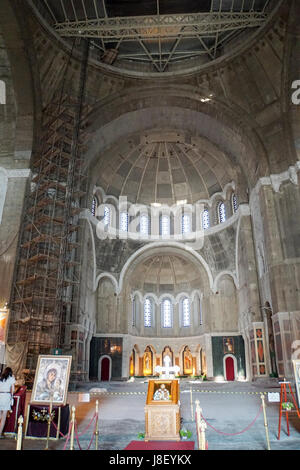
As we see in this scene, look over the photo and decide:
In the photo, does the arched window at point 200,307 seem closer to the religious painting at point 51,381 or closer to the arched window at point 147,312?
the arched window at point 147,312

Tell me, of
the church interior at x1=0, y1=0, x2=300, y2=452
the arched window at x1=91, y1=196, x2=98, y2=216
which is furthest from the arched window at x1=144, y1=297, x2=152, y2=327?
the arched window at x1=91, y1=196, x2=98, y2=216

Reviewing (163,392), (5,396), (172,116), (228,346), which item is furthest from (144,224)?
(5,396)

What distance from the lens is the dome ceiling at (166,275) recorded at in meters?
34.7

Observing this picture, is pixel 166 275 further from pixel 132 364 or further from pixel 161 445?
pixel 161 445

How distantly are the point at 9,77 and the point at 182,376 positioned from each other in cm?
2722

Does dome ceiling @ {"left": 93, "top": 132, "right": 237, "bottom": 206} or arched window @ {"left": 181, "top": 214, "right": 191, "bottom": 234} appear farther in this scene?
arched window @ {"left": 181, "top": 214, "right": 191, "bottom": 234}

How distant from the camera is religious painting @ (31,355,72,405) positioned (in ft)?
26.0

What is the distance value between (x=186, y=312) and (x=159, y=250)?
273 inches

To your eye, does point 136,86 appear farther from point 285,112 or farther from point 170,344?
point 170,344

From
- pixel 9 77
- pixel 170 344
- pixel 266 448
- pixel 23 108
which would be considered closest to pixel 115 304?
pixel 170 344

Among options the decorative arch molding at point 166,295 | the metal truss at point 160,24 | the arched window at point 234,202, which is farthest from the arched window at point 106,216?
the metal truss at point 160,24

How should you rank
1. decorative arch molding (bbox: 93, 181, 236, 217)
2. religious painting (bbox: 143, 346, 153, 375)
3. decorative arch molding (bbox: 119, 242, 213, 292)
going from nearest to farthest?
decorative arch molding (bbox: 93, 181, 236, 217) < decorative arch molding (bbox: 119, 242, 213, 292) < religious painting (bbox: 143, 346, 153, 375)

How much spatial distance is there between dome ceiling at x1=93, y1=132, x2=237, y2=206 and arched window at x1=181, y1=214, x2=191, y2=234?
1611 millimetres

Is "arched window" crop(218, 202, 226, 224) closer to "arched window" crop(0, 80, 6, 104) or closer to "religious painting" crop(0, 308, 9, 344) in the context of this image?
"arched window" crop(0, 80, 6, 104)
